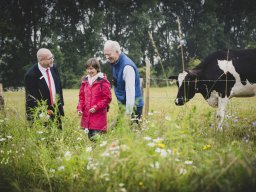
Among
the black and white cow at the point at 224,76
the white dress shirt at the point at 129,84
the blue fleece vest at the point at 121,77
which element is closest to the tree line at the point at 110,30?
the black and white cow at the point at 224,76

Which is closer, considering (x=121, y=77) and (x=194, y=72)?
(x=121, y=77)

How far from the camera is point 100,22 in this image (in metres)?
38.6

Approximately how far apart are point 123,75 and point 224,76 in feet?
10.7

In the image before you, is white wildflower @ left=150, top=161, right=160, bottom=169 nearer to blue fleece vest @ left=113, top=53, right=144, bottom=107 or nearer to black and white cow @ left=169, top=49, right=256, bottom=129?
blue fleece vest @ left=113, top=53, right=144, bottom=107

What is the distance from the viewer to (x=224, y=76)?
6.61 meters

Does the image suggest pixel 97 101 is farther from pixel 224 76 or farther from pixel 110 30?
pixel 110 30

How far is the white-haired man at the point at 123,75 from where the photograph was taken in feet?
13.3

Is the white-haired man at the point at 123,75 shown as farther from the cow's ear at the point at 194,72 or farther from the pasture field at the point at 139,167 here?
the cow's ear at the point at 194,72

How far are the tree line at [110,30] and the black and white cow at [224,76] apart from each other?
74.5ft

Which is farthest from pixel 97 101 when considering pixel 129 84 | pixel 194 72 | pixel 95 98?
pixel 194 72

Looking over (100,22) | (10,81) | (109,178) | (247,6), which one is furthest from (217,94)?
(247,6)

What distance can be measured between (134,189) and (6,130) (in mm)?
2367

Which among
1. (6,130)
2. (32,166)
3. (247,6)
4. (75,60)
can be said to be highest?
(247,6)

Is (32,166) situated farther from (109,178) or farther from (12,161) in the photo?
(109,178)
